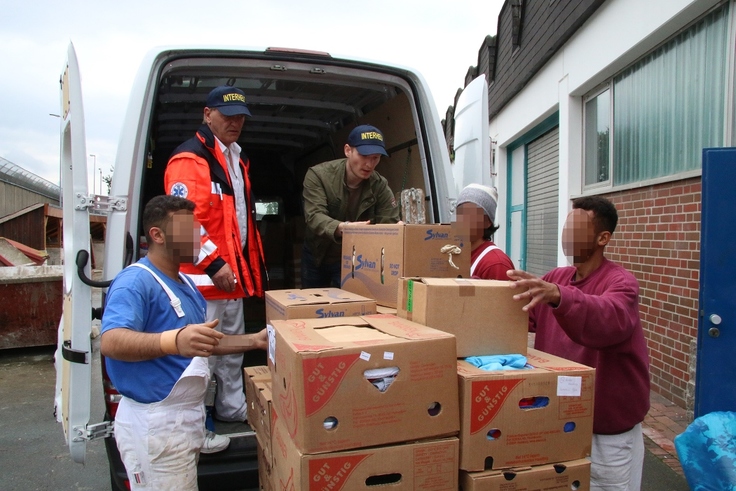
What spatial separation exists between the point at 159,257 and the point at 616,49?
5.08m

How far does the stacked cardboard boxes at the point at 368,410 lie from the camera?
1.59 m

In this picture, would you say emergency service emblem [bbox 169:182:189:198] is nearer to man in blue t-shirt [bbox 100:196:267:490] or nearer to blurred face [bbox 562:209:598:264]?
man in blue t-shirt [bbox 100:196:267:490]

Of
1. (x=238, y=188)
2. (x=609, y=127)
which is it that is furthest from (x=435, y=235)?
(x=609, y=127)

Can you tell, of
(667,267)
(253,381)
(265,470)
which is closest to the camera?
(265,470)

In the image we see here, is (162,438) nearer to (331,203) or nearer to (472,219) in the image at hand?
(472,219)

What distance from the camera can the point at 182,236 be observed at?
6.81 feet

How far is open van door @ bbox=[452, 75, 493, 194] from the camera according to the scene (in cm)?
338

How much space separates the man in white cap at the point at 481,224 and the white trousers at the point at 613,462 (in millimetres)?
813

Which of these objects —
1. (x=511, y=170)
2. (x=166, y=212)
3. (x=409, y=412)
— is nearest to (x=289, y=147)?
(x=166, y=212)

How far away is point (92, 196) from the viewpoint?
2371 mm

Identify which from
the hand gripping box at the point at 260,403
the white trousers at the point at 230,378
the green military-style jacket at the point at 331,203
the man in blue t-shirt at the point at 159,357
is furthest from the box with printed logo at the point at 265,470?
the green military-style jacket at the point at 331,203

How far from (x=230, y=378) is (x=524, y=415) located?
1853mm

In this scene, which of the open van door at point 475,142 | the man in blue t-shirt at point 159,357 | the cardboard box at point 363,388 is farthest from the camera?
the open van door at point 475,142

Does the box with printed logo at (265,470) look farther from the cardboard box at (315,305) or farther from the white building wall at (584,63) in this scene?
the white building wall at (584,63)
